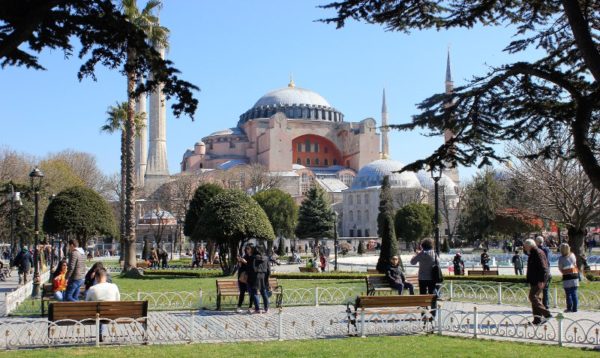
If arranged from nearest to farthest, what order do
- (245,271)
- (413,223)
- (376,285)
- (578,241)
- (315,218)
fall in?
(245,271)
(376,285)
(578,241)
(413,223)
(315,218)

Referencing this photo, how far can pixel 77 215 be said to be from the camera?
70.7 feet

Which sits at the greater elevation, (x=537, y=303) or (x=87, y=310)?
(x=87, y=310)

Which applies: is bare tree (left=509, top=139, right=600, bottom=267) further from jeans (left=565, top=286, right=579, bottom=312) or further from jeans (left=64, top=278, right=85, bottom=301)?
jeans (left=64, top=278, right=85, bottom=301)

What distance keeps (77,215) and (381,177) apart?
171 ft

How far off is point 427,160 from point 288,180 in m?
68.4

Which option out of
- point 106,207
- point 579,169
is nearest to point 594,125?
point 579,169

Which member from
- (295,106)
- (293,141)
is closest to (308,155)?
(293,141)

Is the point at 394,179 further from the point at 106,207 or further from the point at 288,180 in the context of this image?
the point at 106,207

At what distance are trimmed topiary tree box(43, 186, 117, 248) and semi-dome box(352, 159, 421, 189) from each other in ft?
163

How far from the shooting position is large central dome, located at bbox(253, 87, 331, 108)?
296 ft

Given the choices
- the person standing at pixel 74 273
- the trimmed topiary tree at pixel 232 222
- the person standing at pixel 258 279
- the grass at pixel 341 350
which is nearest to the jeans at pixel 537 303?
the grass at pixel 341 350

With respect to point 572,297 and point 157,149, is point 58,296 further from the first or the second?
point 157,149

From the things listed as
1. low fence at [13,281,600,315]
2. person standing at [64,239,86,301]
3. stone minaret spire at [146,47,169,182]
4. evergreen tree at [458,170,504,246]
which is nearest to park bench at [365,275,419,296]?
low fence at [13,281,600,315]

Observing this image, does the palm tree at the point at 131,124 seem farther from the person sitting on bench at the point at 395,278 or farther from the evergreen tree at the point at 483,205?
the evergreen tree at the point at 483,205
